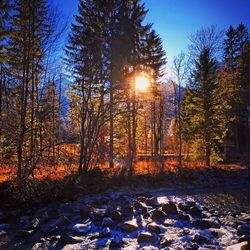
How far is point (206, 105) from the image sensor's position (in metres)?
21.4

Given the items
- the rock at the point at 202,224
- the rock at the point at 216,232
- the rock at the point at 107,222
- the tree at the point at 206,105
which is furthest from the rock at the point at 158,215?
the tree at the point at 206,105

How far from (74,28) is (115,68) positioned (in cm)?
400

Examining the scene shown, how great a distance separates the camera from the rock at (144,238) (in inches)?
265

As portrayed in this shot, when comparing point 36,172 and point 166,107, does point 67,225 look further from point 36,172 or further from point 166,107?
point 166,107

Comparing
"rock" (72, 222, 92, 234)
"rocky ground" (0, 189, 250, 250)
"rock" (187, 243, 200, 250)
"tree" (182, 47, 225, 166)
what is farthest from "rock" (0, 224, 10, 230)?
"tree" (182, 47, 225, 166)

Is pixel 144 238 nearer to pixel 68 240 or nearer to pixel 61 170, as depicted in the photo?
pixel 68 240

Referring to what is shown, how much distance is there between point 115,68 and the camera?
53.0ft

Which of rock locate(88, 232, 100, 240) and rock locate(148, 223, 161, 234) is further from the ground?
rock locate(148, 223, 161, 234)

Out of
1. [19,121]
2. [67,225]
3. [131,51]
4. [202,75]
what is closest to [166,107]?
[202,75]

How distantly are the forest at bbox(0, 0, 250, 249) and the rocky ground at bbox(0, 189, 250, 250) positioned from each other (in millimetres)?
1729

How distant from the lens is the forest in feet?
36.6

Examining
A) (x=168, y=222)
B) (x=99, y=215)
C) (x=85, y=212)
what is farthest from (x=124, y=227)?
(x=85, y=212)

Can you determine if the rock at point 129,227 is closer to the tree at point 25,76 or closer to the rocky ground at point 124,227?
the rocky ground at point 124,227

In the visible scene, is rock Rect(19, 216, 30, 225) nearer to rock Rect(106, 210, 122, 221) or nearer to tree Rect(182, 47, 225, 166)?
rock Rect(106, 210, 122, 221)
